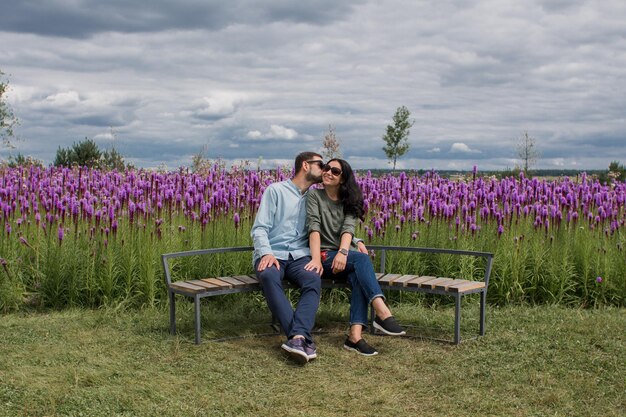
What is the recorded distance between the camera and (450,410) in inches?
182

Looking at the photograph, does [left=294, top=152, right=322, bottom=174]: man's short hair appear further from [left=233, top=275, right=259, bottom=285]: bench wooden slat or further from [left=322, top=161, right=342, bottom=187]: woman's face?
[left=233, top=275, right=259, bottom=285]: bench wooden slat

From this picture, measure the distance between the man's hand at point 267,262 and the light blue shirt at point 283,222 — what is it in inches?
A: 6.4

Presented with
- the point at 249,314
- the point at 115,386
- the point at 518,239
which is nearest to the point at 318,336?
the point at 249,314

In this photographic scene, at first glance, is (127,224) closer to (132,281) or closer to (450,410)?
(132,281)

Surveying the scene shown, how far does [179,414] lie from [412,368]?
74.6 inches

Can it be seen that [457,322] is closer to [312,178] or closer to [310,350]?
[310,350]

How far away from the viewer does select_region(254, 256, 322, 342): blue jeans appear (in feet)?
18.2

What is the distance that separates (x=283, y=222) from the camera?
20.2 feet

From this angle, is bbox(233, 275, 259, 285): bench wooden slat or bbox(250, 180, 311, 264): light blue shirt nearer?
Result: bbox(233, 275, 259, 285): bench wooden slat

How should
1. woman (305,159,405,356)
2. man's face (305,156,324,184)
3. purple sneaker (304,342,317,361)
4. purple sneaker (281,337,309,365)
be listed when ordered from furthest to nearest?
man's face (305,156,324,184), woman (305,159,405,356), purple sneaker (304,342,317,361), purple sneaker (281,337,309,365)

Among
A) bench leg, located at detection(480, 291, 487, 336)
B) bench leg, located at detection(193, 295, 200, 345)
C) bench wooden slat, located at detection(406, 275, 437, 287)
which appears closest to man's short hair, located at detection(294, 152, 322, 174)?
bench wooden slat, located at detection(406, 275, 437, 287)

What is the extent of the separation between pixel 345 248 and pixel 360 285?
0.35m

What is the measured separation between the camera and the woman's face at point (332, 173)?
6.17 metres

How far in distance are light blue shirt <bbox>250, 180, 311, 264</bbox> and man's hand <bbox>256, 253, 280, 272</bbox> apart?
163 millimetres
